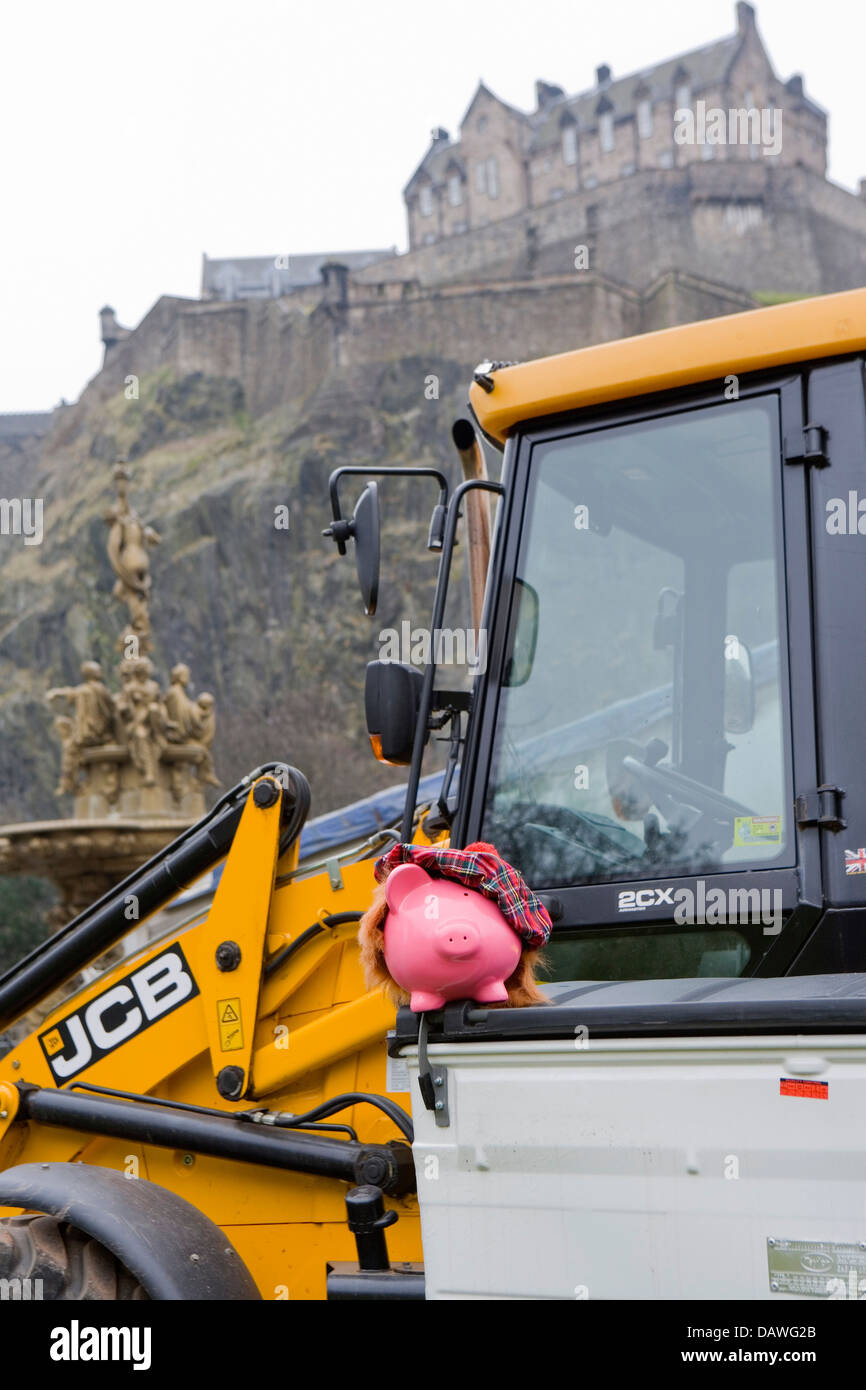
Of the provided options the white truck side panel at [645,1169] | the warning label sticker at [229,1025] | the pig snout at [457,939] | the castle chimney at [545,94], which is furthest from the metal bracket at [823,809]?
the castle chimney at [545,94]

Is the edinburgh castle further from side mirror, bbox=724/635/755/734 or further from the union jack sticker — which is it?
the union jack sticker

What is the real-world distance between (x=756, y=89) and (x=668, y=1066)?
309 ft

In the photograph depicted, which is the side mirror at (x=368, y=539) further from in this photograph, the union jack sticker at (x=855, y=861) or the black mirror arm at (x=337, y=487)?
the union jack sticker at (x=855, y=861)

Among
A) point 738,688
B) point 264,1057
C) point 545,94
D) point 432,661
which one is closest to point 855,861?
point 738,688

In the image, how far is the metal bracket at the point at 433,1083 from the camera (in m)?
3.41

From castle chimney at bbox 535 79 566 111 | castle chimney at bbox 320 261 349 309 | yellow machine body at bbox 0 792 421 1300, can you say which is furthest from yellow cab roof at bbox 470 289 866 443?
castle chimney at bbox 535 79 566 111

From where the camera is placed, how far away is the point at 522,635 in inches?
155

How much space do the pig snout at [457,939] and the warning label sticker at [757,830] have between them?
2.05 feet

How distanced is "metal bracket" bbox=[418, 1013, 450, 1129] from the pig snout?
0.60 feet

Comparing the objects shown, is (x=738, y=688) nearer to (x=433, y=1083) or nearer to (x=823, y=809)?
(x=823, y=809)

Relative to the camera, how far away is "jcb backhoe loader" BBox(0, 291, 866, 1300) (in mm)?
3104

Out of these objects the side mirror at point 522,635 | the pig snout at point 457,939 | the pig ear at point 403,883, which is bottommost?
the pig snout at point 457,939

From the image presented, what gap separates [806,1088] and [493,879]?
2.67 feet
